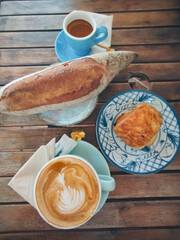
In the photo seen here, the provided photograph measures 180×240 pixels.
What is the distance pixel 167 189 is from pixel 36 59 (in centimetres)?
71

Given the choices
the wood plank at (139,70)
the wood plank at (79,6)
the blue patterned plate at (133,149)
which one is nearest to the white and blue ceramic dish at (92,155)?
the blue patterned plate at (133,149)

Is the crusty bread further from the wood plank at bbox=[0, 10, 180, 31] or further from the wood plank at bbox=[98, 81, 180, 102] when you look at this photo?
the wood plank at bbox=[0, 10, 180, 31]

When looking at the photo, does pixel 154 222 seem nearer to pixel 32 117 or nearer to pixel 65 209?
pixel 65 209

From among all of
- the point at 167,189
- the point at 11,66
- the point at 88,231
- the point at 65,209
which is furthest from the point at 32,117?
the point at 167,189

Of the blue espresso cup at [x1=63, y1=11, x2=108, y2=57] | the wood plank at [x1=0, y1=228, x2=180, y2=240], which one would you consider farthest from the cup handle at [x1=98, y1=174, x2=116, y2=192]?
the blue espresso cup at [x1=63, y1=11, x2=108, y2=57]

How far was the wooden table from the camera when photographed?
2.16 ft

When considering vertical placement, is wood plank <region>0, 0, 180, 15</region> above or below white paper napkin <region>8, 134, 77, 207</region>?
above

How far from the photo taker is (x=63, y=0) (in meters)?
0.81

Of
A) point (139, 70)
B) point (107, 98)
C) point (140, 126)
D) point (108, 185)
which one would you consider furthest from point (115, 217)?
point (139, 70)

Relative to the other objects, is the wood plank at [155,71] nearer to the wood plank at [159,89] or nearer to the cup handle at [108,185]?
the wood plank at [159,89]

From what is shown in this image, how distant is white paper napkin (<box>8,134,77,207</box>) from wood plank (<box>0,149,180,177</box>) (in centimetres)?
10

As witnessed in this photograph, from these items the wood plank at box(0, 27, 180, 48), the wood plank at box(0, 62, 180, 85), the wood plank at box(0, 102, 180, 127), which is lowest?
the wood plank at box(0, 102, 180, 127)

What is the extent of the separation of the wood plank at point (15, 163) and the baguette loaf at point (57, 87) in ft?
0.64

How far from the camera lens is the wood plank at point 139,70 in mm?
748
